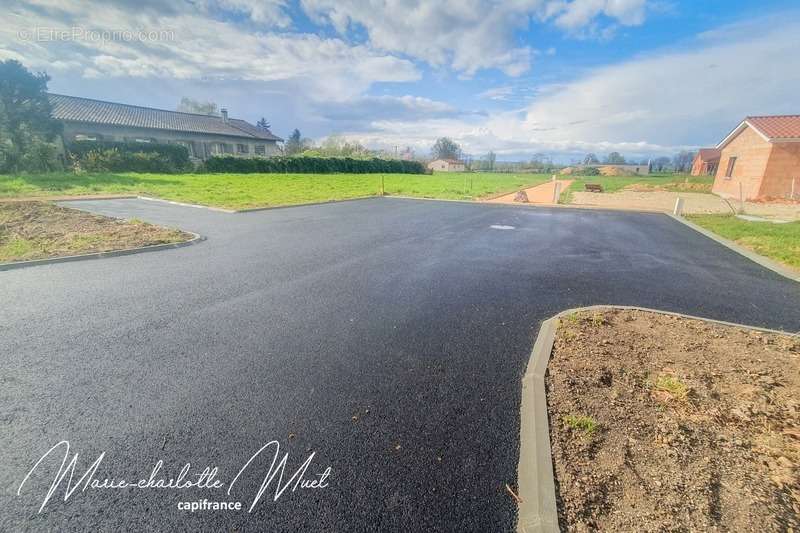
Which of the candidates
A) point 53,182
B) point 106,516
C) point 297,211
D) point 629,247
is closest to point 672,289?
point 629,247

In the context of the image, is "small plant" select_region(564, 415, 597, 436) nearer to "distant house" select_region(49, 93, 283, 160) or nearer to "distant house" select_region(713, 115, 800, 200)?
"distant house" select_region(713, 115, 800, 200)

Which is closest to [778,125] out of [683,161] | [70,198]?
[70,198]

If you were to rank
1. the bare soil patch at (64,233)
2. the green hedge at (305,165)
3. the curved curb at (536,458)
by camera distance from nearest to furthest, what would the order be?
the curved curb at (536,458), the bare soil patch at (64,233), the green hedge at (305,165)

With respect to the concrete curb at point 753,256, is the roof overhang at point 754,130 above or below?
above

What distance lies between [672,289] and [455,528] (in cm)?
534

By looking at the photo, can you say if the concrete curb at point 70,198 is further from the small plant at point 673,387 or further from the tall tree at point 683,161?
the tall tree at point 683,161

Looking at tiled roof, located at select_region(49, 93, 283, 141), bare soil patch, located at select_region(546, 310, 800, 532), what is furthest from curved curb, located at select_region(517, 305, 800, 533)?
tiled roof, located at select_region(49, 93, 283, 141)

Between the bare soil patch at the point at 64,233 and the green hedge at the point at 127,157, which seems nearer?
the bare soil patch at the point at 64,233

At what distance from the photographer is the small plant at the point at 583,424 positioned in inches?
90.9

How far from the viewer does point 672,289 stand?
5219 millimetres

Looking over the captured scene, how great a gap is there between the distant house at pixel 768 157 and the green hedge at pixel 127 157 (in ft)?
121

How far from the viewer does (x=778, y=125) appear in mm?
18500

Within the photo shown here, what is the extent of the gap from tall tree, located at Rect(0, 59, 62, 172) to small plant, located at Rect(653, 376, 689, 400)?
2979cm

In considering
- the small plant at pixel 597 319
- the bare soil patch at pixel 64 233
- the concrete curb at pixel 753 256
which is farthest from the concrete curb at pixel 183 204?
the concrete curb at pixel 753 256
